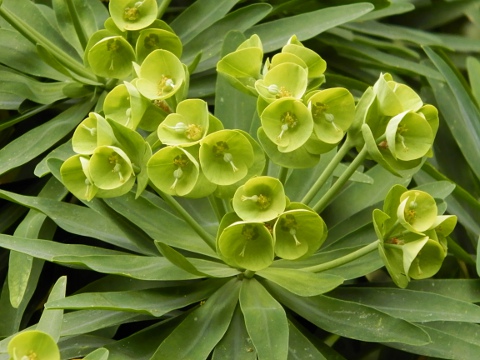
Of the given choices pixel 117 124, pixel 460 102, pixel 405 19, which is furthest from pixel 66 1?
pixel 405 19

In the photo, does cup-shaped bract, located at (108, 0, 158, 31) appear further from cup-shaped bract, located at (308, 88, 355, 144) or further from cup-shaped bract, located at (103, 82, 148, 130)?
cup-shaped bract, located at (308, 88, 355, 144)

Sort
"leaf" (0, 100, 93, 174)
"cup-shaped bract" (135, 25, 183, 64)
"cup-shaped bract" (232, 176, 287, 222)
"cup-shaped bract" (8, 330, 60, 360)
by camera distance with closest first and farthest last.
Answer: "cup-shaped bract" (8, 330, 60, 360) → "cup-shaped bract" (232, 176, 287, 222) → "cup-shaped bract" (135, 25, 183, 64) → "leaf" (0, 100, 93, 174)

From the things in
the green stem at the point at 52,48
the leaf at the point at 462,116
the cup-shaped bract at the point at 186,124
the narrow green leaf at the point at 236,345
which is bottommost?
the leaf at the point at 462,116

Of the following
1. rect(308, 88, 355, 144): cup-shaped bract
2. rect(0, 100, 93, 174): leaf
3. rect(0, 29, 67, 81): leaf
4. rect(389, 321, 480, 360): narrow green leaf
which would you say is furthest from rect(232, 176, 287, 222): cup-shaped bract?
rect(0, 29, 67, 81): leaf

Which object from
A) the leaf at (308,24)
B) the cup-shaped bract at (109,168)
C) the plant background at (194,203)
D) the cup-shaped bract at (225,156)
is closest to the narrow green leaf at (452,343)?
the plant background at (194,203)

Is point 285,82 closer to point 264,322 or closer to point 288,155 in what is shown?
point 288,155

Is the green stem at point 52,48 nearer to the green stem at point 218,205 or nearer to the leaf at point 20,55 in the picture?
the leaf at point 20,55

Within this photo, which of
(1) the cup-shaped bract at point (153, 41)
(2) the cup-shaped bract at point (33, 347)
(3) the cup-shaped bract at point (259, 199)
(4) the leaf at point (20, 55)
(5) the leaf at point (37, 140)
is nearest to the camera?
(2) the cup-shaped bract at point (33, 347)

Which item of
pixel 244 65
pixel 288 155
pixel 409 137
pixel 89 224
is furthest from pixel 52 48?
pixel 409 137
